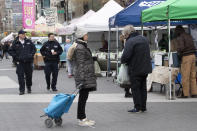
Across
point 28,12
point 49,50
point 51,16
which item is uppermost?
point 28,12

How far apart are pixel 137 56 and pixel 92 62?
169cm

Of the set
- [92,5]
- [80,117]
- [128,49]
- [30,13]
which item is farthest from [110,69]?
[92,5]

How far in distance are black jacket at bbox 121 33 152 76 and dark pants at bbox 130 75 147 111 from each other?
6.0 inches

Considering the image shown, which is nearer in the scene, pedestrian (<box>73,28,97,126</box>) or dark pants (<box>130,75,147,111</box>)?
pedestrian (<box>73,28,97,126</box>)

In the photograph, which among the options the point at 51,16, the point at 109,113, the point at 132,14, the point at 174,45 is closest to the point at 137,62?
the point at 109,113

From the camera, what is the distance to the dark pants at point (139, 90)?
9.94 meters

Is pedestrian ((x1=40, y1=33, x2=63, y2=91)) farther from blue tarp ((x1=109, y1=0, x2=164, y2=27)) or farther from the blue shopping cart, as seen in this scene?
the blue shopping cart

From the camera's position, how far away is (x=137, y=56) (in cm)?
991

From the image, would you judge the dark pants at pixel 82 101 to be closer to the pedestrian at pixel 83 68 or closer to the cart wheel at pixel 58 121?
the pedestrian at pixel 83 68

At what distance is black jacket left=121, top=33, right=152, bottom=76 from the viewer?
9859mm

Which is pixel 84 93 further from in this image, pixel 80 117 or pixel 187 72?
pixel 187 72

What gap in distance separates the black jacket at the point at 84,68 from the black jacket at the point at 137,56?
1645mm

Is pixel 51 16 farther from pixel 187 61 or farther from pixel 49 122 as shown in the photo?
pixel 49 122

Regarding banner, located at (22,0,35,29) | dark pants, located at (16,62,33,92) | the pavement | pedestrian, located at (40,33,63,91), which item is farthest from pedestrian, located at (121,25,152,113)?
banner, located at (22,0,35,29)
